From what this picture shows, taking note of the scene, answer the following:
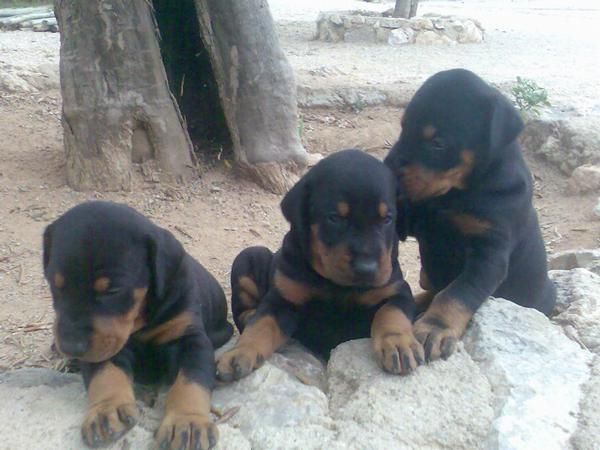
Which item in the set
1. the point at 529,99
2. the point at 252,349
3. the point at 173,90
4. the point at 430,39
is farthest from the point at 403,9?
the point at 252,349

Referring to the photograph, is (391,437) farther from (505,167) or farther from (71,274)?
(505,167)

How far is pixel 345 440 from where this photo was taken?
3205 mm

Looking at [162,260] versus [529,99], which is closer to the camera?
[162,260]

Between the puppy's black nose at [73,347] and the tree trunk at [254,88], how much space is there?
160 inches

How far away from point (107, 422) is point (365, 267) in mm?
1268

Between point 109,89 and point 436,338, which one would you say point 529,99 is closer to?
point 109,89

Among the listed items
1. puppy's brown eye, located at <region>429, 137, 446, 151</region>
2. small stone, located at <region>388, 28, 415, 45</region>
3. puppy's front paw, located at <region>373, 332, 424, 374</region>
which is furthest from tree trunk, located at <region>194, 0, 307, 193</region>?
small stone, located at <region>388, 28, 415, 45</region>

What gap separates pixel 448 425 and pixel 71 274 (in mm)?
1616

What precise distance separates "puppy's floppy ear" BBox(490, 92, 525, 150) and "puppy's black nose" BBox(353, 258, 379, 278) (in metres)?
0.99

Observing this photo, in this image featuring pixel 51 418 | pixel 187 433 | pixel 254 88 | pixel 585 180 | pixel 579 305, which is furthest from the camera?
pixel 585 180

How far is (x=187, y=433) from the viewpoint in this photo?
10.3 ft

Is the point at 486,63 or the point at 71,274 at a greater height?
the point at 71,274

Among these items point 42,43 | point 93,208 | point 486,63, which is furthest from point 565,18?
point 93,208

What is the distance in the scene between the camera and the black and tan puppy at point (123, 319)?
323cm
